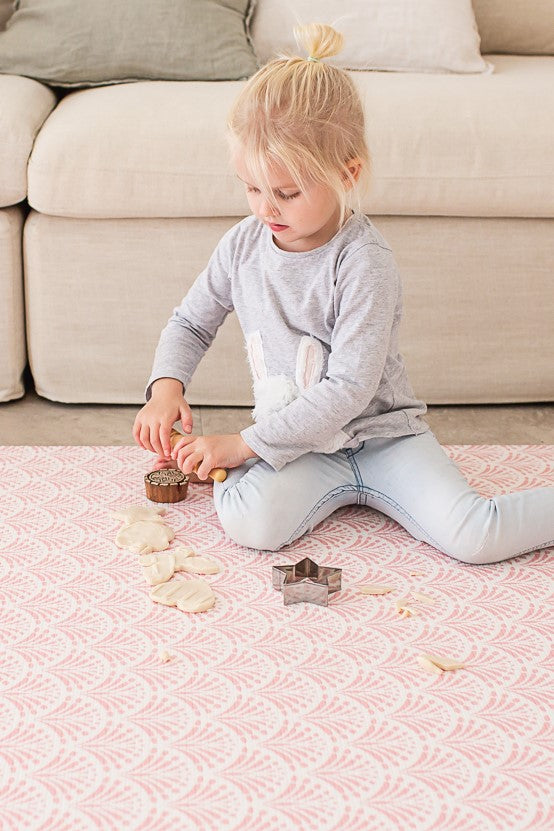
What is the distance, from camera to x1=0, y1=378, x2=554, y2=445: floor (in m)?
1.59

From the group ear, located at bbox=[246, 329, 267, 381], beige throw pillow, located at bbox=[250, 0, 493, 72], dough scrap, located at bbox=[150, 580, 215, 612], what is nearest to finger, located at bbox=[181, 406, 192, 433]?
ear, located at bbox=[246, 329, 267, 381]

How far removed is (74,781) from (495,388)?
3.44 ft

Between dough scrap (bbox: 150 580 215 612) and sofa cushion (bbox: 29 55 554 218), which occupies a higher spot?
sofa cushion (bbox: 29 55 554 218)

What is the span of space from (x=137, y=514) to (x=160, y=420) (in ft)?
0.40

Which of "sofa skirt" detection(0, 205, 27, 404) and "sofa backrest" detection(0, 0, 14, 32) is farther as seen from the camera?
"sofa backrest" detection(0, 0, 14, 32)

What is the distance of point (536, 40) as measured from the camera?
214 centimetres

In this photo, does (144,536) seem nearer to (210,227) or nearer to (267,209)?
(267,209)

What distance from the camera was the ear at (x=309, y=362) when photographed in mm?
1286

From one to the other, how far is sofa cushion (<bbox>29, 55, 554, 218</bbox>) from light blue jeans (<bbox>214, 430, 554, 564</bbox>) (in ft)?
→ 1.43

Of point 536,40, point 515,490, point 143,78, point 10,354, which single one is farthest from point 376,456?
point 536,40

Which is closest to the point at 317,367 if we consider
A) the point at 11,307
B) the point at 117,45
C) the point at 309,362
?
the point at 309,362

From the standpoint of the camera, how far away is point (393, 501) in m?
1.30

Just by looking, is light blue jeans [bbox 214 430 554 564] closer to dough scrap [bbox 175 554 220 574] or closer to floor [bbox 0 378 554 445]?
dough scrap [bbox 175 554 220 574]

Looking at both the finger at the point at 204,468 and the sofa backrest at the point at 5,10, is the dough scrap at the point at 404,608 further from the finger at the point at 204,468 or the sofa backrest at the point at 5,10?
the sofa backrest at the point at 5,10
